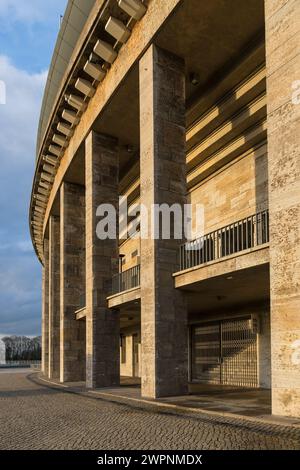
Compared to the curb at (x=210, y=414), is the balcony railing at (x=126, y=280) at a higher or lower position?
higher

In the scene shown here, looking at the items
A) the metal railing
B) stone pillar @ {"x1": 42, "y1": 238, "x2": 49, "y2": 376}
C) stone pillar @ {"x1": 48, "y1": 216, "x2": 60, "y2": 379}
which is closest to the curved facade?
the metal railing

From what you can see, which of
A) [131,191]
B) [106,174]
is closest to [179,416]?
[106,174]

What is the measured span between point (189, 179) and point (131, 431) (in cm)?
1466

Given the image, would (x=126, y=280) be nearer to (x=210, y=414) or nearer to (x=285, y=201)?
(x=210, y=414)

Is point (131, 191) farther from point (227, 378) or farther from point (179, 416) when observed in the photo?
point (179, 416)

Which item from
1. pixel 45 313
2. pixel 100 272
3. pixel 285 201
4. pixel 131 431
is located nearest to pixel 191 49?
pixel 285 201

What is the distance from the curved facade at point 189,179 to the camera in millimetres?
10508

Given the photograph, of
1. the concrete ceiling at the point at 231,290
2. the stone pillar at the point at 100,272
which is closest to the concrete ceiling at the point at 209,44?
the stone pillar at the point at 100,272

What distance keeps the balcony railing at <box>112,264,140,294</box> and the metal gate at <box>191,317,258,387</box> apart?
177 inches

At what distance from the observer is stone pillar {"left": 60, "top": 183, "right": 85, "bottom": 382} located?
2545cm

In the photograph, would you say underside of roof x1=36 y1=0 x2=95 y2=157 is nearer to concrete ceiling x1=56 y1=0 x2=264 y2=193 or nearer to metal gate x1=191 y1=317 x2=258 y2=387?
concrete ceiling x1=56 y1=0 x2=264 y2=193

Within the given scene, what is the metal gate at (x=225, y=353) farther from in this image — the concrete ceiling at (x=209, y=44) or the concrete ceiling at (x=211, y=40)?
the concrete ceiling at (x=211, y=40)

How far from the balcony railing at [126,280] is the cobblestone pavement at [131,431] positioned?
21.9 ft

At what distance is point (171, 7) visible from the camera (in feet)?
48.2
